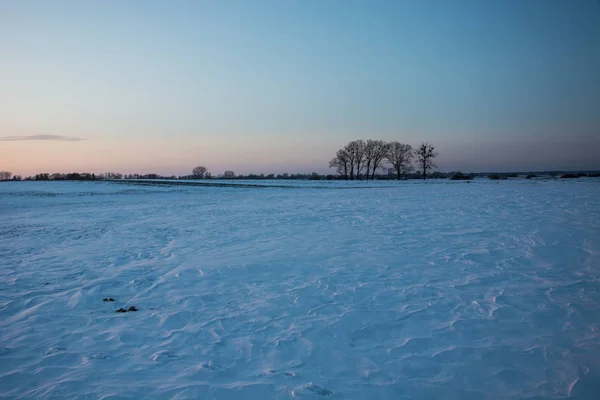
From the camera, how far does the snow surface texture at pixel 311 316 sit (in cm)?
418

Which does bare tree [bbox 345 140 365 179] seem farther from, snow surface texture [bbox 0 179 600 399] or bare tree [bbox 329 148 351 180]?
snow surface texture [bbox 0 179 600 399]

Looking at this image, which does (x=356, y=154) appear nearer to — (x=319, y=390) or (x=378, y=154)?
(x=378, y=154)

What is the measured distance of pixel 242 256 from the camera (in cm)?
969

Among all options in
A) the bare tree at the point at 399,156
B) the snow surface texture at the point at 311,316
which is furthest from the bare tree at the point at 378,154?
the snow surface texture at the point at 311,316

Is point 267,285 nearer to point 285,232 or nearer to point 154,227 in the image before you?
point 285,232

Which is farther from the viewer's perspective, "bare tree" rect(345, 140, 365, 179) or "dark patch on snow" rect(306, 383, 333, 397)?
"bare tree" rect(345, 140, 365, 179)

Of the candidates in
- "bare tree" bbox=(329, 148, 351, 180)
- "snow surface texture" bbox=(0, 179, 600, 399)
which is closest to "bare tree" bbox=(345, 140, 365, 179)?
"bare tree" bbox=(329, 148, 351, 180)

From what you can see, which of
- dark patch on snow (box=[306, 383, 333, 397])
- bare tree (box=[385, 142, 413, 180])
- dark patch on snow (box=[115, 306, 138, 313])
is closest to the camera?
dark patch on snow (box=[306, 383, 333, 397])

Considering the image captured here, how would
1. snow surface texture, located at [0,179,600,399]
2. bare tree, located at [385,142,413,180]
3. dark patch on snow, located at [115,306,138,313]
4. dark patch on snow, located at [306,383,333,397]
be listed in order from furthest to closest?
bare tree, located at [385,142,413,180] < dark patch on snow, located at [115,306,138,313] < snow surface texture, located at [0,179,600,399] < dark patch on snow, located at [306,383,333,397]

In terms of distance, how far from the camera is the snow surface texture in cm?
418

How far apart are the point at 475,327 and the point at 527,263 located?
404 centimetres

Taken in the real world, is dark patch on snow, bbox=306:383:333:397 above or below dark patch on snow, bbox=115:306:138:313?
below

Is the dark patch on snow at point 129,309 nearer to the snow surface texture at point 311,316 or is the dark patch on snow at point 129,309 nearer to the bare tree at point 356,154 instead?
the snow surface texture at point 311,316

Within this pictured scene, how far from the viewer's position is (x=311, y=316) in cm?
595
